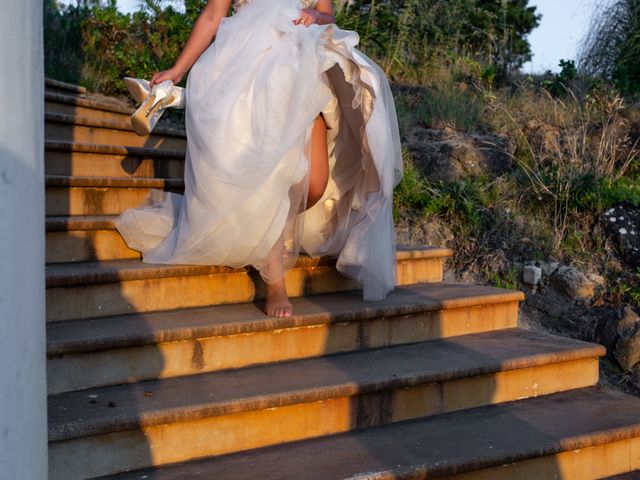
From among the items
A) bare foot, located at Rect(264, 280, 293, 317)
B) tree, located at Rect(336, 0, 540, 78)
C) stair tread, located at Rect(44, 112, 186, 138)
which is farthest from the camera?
tree, located at Rect(336, 0, 540, 78)

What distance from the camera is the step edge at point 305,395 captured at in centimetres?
270

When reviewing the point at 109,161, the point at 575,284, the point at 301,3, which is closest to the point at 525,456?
the point at 575,284

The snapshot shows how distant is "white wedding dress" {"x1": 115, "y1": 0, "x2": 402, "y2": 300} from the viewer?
10.9 feet

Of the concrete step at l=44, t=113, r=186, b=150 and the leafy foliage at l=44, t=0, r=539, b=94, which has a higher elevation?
the leafy foliage at l=44, t=0, r=539, b=94

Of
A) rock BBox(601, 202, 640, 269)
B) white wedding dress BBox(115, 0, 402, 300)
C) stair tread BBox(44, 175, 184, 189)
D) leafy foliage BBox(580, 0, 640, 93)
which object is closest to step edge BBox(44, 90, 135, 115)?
stair tread BBox(44, 175, 184, 189)

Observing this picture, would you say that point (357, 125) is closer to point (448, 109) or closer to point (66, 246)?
point (66, 246)

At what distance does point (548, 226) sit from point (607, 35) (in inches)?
148

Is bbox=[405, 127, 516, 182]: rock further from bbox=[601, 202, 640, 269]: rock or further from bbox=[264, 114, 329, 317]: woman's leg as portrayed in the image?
bbox=[264, 114, 329, 317]: woman's leg

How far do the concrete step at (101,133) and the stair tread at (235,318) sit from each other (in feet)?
6.79

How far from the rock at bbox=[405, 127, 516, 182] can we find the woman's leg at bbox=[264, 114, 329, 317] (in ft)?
7.39

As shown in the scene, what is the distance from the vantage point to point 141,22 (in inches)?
295

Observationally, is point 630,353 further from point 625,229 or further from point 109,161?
point 109,161

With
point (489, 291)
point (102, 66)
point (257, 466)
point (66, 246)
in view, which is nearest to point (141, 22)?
point (102, 66)

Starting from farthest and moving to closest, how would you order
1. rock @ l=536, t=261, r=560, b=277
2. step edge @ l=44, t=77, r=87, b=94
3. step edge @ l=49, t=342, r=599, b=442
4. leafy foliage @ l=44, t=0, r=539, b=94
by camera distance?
leafy foliage @ l=44, t=0, r=539, b=94 < step edge @ l=44, t=77, r=87, b=94 < rock @ l=536, t=261, r=560, b=277 < step edge @ l=49, t=342, r=599, b=442
